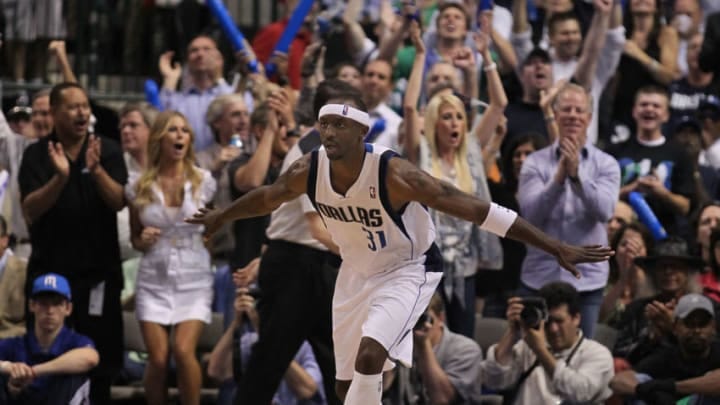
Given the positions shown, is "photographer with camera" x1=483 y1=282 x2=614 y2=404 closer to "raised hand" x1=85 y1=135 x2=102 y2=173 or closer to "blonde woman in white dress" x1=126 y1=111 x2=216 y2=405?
"blonde woman in white dress" x1=126 y1=111 x2=216 y2=405

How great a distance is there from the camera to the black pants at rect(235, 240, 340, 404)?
10.2 metres

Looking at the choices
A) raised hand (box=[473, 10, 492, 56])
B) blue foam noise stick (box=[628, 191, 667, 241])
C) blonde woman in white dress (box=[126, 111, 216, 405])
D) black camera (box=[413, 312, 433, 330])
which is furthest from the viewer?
raised hand (box=[473, 10, 492, 56])

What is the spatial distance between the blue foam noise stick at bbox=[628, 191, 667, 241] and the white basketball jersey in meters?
3.35

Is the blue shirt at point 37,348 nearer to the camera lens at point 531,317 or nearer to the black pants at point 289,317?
the black pants at point 289,317

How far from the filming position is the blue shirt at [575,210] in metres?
11.5

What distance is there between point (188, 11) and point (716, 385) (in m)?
6.86

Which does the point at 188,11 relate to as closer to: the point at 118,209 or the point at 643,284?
the point at 118,209

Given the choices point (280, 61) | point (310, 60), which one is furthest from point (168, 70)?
point (310, 60)

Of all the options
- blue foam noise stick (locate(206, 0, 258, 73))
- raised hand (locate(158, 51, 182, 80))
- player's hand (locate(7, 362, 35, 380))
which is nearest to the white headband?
player's hand (locate(7, 362, 35, 380))

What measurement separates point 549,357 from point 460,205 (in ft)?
7.97

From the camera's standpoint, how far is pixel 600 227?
460 inches

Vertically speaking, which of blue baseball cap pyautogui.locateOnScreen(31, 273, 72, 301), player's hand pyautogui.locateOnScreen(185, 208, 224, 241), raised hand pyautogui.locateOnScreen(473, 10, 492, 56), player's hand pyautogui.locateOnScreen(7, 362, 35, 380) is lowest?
player's hand pyautogui.locateOnScreen(7, 362, 35, 380)

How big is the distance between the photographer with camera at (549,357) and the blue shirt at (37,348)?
2619 millimetres

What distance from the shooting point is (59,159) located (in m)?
11.2
